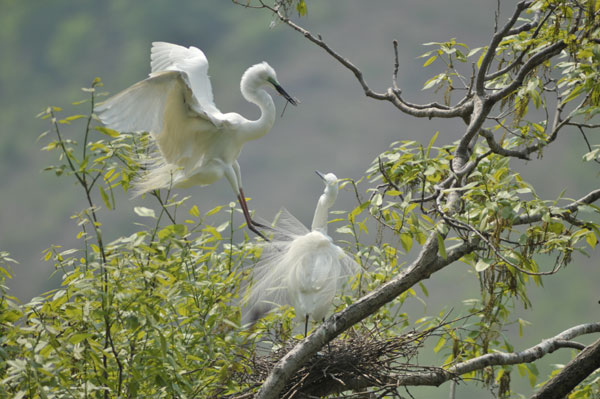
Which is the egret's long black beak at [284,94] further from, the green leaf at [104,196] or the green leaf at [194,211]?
the green leaf at [104,196]

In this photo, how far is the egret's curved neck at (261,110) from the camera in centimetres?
306

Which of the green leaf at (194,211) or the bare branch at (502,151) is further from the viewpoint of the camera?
the green leaf at (194,211)

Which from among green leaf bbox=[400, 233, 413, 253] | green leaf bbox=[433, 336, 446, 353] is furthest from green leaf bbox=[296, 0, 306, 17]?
green leaf bbox=[433, 336, 446, 353]

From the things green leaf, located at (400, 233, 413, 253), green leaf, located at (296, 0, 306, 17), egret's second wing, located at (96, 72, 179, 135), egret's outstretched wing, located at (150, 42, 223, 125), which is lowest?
green leaf, located at (400, 233, 413, 253)

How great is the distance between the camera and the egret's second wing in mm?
2453

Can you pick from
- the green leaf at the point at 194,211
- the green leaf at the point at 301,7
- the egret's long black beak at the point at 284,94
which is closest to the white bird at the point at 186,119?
the egret's long black beak at the point at 284,94

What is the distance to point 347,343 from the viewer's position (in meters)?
2.31

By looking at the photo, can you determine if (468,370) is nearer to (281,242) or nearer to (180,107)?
(281,242)

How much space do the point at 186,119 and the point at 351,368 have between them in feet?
3.99

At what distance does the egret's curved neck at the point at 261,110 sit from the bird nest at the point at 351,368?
114 cm

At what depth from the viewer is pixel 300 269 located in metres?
2.63

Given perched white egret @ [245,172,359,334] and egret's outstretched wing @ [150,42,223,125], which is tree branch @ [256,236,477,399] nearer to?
perched white egret @ [245,172,359,334]

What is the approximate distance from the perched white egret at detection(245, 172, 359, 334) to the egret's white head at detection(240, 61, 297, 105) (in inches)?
20.6

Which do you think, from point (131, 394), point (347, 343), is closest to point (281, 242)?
point (347, 343)
